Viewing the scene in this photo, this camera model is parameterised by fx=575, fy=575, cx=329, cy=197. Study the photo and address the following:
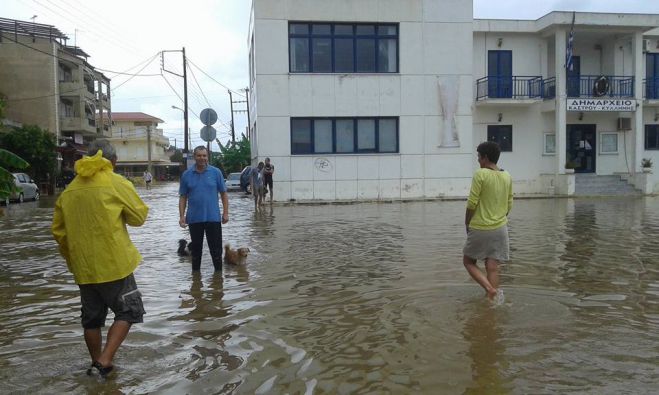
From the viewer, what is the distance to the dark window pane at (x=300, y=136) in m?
23.4

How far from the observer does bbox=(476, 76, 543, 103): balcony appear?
25.4m

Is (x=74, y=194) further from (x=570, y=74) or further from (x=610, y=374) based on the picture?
(x=570, y=74)

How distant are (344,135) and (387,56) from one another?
3.78 m

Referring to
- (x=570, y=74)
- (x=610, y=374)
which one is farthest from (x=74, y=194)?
(x=570, y=74)

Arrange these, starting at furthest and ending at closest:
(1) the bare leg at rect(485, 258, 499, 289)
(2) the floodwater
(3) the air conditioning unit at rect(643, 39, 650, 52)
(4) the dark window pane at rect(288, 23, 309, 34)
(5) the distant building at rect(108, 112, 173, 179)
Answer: (5) the distant building at rect(108, 112, 173, 179), (3) the air conditioning unit at rect(643, 39, 650, 52), (4) the dark window pane at rect(288, 23, 309, 34), (1) the bare leg at rect(485, 258, 499, 289), (2) the floodwater

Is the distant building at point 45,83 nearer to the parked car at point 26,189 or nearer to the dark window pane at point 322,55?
the parked car at point 26,189

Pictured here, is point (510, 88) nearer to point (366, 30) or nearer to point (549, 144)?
point (549, 144)

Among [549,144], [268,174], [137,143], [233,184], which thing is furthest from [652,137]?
[137,143]

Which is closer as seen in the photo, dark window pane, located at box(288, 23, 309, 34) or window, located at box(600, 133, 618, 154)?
dark window pane, located at box(288, 23, 309, 34)

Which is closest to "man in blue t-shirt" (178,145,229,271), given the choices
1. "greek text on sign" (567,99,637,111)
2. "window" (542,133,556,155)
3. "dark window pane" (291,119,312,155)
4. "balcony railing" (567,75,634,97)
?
"dark window pane" (291,119,312,155)

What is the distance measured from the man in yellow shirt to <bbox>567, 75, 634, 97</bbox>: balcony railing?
22.0 metres

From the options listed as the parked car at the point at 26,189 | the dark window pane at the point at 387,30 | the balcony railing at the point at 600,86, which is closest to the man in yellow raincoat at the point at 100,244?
the dark window pane at the point at 387,30

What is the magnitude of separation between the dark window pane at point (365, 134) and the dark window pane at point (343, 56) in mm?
2239

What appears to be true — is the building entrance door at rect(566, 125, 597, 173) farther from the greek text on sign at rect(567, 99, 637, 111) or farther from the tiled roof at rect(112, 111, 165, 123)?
the tiled roof at rect(112, 111, 165, 123)
